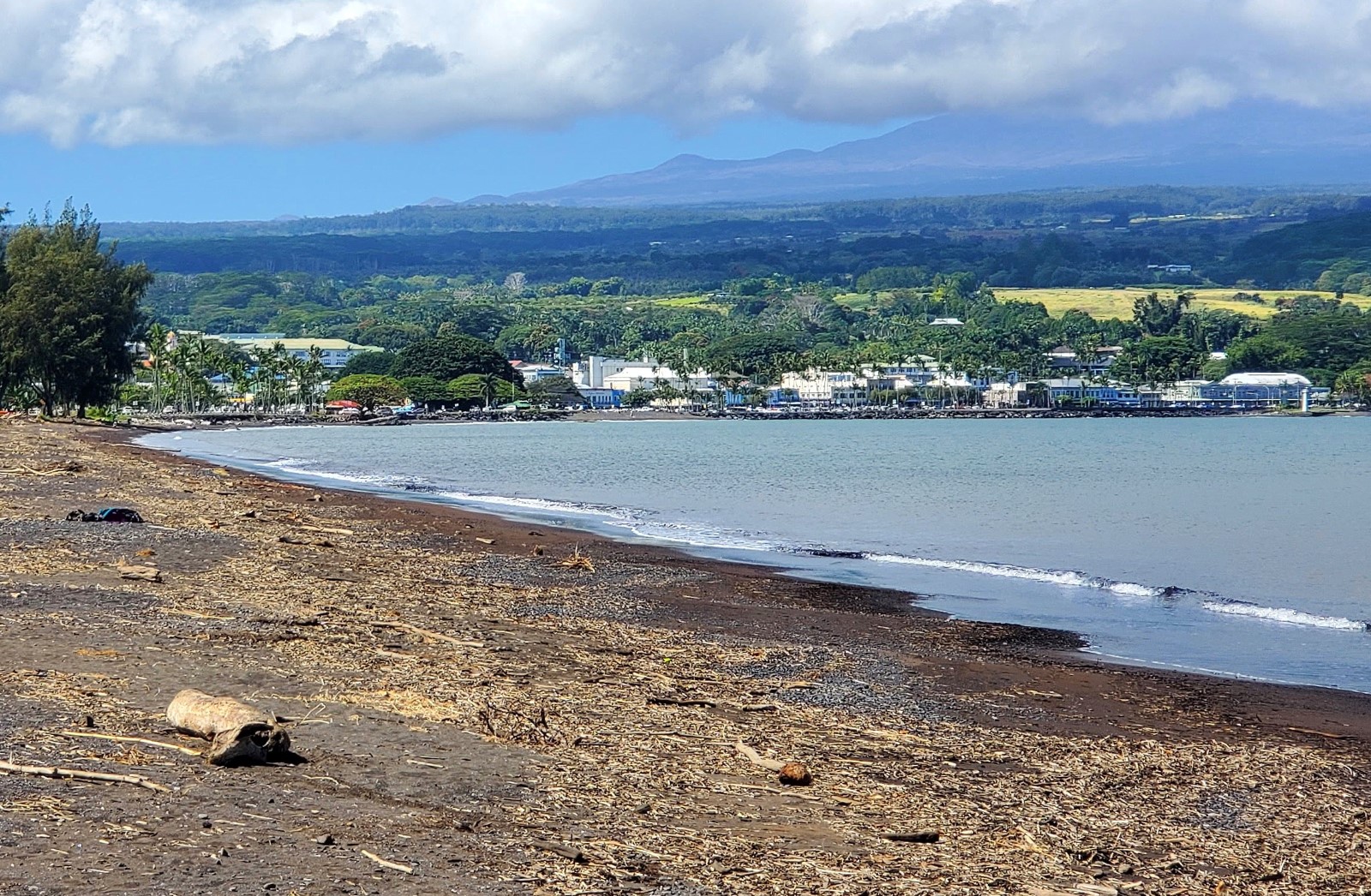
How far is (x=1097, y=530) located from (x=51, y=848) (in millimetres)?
31201

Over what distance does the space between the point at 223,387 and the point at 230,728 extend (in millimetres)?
192301

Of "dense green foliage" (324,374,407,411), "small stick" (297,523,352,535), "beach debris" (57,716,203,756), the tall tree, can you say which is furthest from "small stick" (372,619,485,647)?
"dense green foliage" (324,374,407,411)

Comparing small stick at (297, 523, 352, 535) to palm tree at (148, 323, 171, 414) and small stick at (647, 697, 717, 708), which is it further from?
palm tree at (148, 323, 171, 414)

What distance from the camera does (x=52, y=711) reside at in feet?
30.6

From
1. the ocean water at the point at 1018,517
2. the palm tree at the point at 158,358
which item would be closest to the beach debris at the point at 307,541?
the ocean water at the point at 1018,517

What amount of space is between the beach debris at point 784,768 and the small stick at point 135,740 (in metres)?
3.27

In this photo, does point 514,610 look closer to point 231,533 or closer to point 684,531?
point 231,533

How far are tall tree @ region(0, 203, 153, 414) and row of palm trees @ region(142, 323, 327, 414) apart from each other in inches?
2706

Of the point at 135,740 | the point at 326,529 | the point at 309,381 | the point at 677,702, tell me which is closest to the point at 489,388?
the point at 309,381

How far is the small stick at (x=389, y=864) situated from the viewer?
695 centimetres

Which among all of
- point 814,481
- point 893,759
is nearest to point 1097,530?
point 814,481

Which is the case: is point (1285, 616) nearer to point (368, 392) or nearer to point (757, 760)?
point (757, 760)

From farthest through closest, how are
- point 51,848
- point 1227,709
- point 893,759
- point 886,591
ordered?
1. point 886,591
2. point 1227,709
3. point 893,759
4. point 51,848

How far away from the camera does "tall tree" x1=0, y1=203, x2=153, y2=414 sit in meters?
73.1
